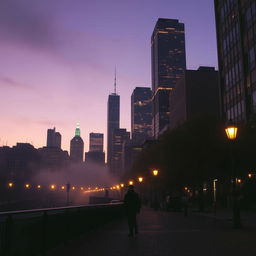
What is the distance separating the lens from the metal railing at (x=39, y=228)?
24.7ft

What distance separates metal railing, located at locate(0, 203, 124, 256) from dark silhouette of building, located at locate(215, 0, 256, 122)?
42726 millimetres

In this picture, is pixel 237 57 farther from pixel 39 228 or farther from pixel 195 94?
pixel 195 94

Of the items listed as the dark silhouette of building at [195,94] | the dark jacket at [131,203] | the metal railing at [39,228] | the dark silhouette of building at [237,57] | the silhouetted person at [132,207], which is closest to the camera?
the metal railing at [39,228]

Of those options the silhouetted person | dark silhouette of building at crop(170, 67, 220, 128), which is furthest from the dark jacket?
dark silhouette of building at crop(170, 67, 220, 128)

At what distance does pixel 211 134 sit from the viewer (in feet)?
131

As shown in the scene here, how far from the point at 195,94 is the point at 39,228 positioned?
468ft

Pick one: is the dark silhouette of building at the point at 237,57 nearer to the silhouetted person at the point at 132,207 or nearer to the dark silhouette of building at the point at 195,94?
the silhouetted person at the point at 132,207

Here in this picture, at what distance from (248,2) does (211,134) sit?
103ft

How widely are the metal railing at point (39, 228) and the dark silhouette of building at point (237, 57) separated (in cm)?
4273

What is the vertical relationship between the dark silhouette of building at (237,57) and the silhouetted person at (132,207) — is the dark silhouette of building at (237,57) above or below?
above

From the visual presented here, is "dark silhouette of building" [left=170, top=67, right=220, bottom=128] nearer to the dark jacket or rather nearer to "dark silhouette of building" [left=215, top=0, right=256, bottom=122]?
"dark silhouette of building" [left=215, top=0, right=256, bottom=122]

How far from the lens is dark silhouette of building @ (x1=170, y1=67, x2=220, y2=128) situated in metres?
146

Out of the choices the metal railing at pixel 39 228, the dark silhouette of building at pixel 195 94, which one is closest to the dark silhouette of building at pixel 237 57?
the metal railing at pixel 39 228

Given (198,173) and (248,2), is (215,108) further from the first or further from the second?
Answer: (198,173)
